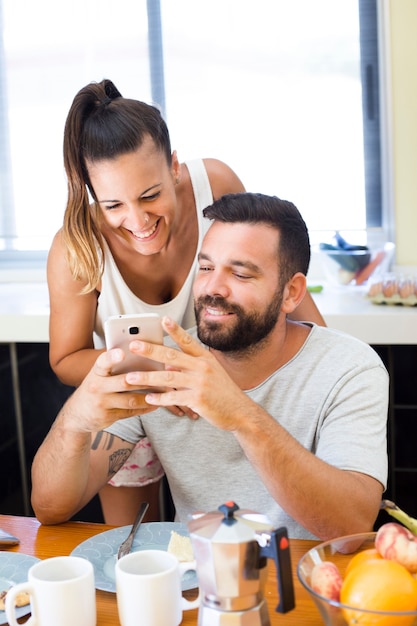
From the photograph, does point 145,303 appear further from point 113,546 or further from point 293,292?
point 113,546

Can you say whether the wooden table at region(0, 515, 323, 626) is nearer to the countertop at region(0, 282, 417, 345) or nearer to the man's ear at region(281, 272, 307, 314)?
the man's ear at region(281, 272, 307, 314)

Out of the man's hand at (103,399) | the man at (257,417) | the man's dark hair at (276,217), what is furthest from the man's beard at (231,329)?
the man's hand at (103,399)

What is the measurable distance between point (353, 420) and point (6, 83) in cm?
222

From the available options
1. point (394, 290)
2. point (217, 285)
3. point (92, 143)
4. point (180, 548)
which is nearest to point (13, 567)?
point (180, 548)

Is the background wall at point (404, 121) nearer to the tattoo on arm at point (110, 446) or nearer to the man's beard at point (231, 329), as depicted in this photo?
the man's beard at point (231, 329)

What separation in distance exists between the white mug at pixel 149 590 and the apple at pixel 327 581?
16cm

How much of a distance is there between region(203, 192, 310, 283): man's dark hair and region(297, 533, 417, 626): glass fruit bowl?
67 centimetres

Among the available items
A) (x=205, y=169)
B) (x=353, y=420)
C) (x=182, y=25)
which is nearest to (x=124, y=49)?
(x=182, y=25)

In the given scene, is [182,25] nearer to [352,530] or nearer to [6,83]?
[6,83]

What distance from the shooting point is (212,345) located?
1551 millimetres

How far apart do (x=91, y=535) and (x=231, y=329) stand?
0.44m

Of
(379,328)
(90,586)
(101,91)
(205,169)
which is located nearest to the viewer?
(90,586)

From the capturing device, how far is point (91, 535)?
135 centimetres

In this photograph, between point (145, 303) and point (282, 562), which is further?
point (145, 303)
